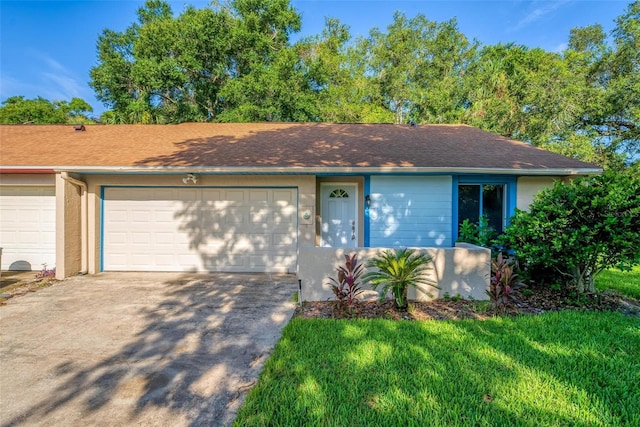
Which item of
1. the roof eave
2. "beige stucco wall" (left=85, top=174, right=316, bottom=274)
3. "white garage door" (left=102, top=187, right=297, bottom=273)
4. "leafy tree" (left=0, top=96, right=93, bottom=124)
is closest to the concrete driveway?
"white garage door" (left=102, top=187, right=297, bottom=273)

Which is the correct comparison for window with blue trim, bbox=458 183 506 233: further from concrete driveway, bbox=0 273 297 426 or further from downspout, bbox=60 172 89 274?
downspout, bbox=60 172 89 274

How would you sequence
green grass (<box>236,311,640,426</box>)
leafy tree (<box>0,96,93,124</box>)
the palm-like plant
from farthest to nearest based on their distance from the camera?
1. leafy tree (<box>0,96,93,124</box>)
2. the palm-like plant
3. green grass (<box>236,311,640,426</box>)

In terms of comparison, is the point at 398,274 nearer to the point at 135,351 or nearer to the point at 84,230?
the point at 135,351

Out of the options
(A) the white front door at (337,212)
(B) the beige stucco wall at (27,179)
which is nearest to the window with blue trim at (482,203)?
(A) the white front door at (337,212)

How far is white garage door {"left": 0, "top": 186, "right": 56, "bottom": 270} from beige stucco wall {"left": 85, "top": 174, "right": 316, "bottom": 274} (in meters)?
1.22

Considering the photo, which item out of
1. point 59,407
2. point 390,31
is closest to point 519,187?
point 59,407

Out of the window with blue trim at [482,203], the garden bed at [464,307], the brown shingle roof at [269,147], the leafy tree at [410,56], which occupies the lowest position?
the garden bed at [464,307]

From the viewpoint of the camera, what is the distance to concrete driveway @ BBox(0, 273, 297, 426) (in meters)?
2.60

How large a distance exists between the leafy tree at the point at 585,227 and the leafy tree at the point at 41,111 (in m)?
21.9

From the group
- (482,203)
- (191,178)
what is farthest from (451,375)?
(191,178)

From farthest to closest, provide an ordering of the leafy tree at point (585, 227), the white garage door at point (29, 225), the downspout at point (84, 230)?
the white garage door at point (29, 225)
the downspout at point (84, 230)
the leafy tree at point (585, 227)

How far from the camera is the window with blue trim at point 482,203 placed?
24.0 ft

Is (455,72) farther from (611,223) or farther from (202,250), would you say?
(202,250)

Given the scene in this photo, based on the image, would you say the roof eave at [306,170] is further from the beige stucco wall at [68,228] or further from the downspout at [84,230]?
the downspout at [84,230]
